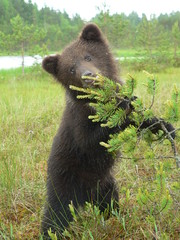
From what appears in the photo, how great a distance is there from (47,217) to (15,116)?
335 cm

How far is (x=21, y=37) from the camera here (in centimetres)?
1720

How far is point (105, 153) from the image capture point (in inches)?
118

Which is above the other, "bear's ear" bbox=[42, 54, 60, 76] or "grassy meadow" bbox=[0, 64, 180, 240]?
"bear's ear" bbox=[42, 54, 60, 76]

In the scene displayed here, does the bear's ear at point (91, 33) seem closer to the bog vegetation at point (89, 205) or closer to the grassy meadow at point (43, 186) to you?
the bog vegetation at point (89, 205)

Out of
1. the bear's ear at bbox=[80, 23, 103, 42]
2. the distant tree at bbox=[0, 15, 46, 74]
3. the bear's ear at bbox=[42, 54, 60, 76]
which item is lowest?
the bear's ear at bbox=[42, 54, 60, 76]

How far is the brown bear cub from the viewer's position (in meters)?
3.00

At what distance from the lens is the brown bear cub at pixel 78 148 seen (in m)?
3.00

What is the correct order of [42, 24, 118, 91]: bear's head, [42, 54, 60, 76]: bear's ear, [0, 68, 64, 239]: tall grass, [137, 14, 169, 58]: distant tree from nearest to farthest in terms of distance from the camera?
1. [0, 68, 64, 239]: tall grass
2. [42, 24, 118, 91]: bear's head
3. [42, 54, 60, 76]: bear's ear
4. [137, 14, 169, 58]: distant tree

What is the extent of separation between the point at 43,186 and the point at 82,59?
1649 millimetres

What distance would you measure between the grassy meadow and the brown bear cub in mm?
223

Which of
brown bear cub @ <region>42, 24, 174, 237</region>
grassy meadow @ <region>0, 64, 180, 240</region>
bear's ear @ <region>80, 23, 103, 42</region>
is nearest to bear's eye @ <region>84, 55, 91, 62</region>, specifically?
brown bear cub @ <region>42, 24, 174, 237</region>

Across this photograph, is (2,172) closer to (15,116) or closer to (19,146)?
(19,146)

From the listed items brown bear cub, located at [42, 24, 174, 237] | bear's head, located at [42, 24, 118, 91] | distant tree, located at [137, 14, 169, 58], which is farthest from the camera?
distant tree, located at [137, 14, 169, 58]

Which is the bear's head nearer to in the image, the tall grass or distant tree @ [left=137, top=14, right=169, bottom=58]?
the tall grass
